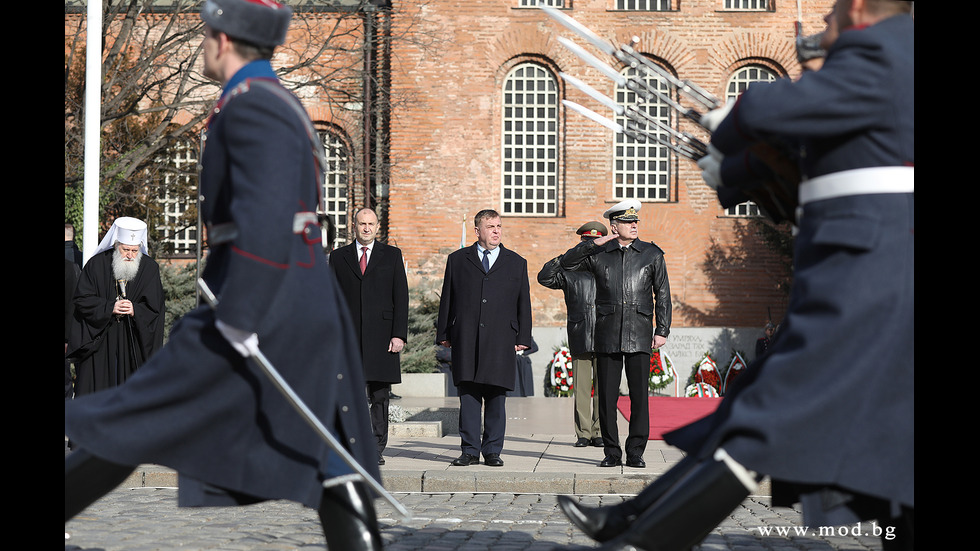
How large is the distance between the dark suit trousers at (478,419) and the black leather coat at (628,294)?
0.96m

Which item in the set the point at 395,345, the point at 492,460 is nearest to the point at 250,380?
the point at 492,460

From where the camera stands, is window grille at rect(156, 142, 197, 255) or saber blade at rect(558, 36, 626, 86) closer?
saber blade at rect(558, 36, 626, 86)

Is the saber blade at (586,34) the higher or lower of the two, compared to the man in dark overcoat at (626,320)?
higher

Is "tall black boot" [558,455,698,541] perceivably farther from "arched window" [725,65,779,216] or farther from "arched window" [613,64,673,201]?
"arched window" [725,65,779,216]

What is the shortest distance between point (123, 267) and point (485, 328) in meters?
3.56

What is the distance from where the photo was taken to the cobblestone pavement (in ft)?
19.2

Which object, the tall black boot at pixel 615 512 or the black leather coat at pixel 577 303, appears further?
the black leather coat at pixel 577 303

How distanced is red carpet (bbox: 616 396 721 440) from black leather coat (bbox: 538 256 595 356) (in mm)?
959

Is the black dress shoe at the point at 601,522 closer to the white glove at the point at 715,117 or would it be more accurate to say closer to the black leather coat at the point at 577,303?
the white glove at the point at 715,117

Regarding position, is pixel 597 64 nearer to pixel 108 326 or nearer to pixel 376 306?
pixel 376 306

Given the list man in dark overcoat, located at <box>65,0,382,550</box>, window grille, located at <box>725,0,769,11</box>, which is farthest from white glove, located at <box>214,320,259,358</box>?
window grille, located at <box>725,0,769,11</box>

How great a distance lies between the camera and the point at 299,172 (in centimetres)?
389

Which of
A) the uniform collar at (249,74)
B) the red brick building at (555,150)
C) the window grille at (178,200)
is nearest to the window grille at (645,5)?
the red brick building at (555,150)

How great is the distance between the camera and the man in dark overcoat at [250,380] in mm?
3777
